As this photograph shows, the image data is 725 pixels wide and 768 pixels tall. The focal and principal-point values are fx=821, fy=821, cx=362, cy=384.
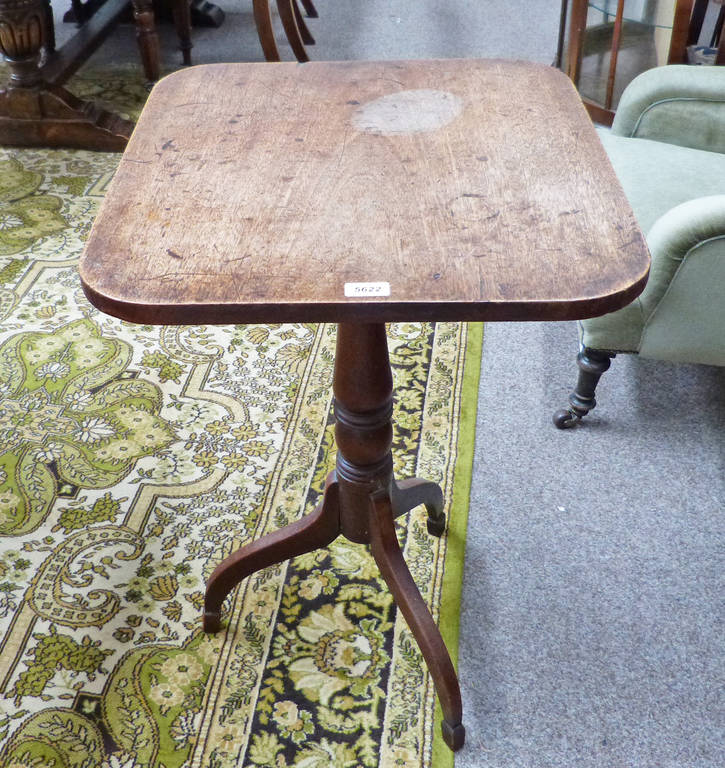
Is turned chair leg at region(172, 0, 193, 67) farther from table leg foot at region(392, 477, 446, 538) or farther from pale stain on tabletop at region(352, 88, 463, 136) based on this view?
table leg foot at region(392, 477, 446, 538)

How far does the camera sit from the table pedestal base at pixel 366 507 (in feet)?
3.82

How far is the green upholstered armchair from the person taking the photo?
4.75 ft

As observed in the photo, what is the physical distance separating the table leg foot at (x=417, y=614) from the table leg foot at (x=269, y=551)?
0.26 ft

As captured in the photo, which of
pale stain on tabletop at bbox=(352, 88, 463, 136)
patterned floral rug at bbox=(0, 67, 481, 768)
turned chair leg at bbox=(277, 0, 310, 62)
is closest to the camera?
pale stain on tabletop at bbox=(352, 88, 463, 136)

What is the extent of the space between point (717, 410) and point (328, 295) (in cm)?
126

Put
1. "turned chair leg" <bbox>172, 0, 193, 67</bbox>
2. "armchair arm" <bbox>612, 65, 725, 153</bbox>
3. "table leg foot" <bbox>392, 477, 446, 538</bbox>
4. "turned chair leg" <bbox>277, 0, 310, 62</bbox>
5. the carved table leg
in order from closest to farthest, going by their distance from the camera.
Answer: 1. "table leg foot" <bbox>392, 477, 446, 538</bbox>
2. "armchair arm" <bbox>612, 65, 725, 153</bbox>
3. the carved table leg
4. "turned chair leg" <bbox>277, 0, 310, 62</bbox>
5. "turned chair leg" <bbox>172, 0, 193, 67</bbox>

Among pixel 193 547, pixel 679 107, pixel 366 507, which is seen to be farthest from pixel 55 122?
pixel 366 507

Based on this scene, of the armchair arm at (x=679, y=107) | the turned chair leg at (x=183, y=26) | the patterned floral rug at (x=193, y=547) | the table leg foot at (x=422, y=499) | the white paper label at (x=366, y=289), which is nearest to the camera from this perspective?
the white paper label at (x=366, y=289)

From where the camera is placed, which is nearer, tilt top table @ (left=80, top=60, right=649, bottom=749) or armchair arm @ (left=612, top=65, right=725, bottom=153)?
tilt top table @ (left=80, top=60, right=649, bottom=749)

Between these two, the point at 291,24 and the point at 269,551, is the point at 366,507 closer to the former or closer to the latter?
the point at 269,551

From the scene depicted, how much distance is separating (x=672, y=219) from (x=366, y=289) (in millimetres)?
841

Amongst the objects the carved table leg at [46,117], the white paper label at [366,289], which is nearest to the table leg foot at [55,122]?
the carved table leg at [46,117]

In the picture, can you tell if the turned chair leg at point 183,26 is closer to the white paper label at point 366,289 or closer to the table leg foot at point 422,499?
the table leg foot at point 422,499

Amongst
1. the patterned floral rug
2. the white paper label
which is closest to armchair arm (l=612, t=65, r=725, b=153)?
the patterned floral rug
